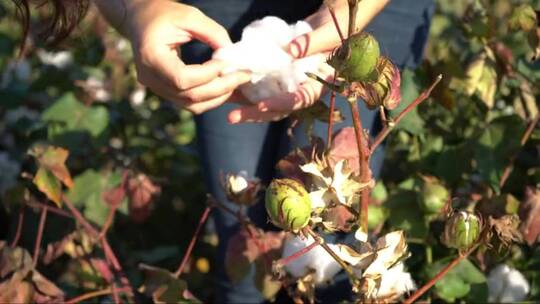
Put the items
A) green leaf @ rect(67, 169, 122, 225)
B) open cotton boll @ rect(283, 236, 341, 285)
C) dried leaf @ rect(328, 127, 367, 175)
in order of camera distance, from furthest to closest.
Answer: green leaf @ rect(67, 169, 122, 225), open cotton boll @ rect(283, 236, 341, 285), dried leaf @ rect(328, 127, 367, 175)

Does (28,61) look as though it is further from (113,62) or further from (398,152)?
(398,152)

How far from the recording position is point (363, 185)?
3.13 feet

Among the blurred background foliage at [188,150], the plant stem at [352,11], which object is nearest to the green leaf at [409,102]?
the blurred background foliage at [188,150]

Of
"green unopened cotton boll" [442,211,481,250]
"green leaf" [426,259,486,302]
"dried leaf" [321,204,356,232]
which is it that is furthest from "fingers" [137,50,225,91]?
"green leaf" [426,259,486,302]

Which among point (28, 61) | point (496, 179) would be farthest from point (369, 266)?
point (28, 61)

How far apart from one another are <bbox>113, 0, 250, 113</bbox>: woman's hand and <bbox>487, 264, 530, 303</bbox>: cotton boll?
0.53m

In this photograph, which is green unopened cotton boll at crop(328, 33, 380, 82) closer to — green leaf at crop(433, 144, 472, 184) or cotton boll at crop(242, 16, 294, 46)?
cotton boll at crop(242, 16, 294, 46)

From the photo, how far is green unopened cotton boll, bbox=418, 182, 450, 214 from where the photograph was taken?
1.37m

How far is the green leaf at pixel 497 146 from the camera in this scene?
4.74 feet

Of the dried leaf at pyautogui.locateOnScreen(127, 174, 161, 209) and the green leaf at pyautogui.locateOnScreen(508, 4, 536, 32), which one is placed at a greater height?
the green leaf at pyautogui.locateOnScreen(508, 4, 536, 32)

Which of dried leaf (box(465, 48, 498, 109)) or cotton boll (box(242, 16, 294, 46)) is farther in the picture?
dried leaf (box(465, 48, 498, 109))

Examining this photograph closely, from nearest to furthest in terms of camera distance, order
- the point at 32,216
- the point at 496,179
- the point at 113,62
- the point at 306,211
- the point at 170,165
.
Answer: the point at 306,211 < the point at 496,179 < the point at 32,216 < the point at 170,165 < the point at 113,62

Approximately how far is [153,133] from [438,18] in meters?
0.86

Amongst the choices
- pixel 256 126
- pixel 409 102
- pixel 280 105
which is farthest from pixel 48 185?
pixel 409 102
